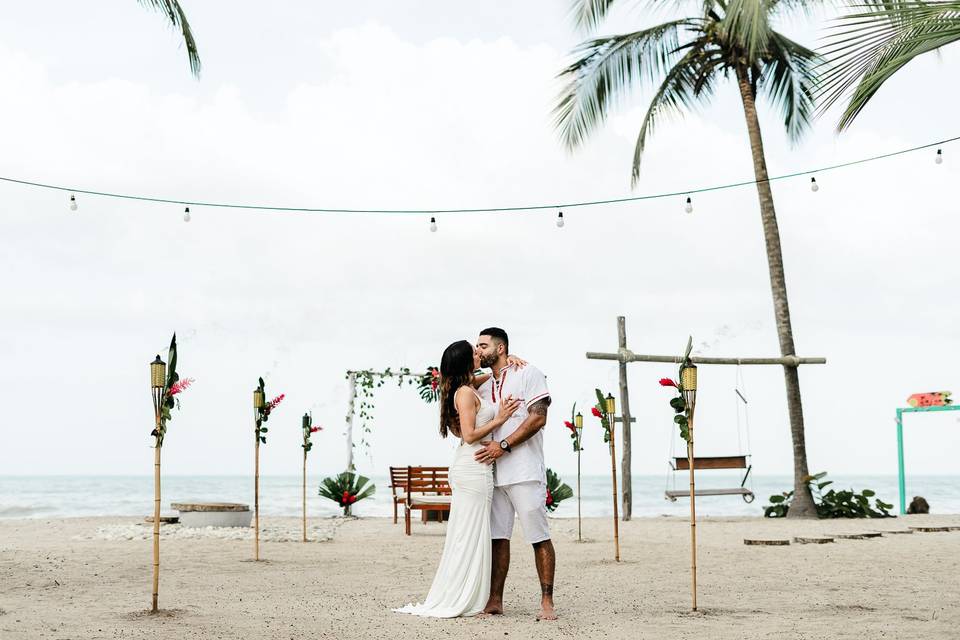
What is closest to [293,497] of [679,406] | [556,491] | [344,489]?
[344,489]

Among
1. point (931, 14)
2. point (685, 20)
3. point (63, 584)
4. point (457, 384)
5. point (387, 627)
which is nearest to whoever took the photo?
point (931, 14)

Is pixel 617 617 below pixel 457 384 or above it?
below

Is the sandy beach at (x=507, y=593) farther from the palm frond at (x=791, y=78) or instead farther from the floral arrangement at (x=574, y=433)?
the palm frond at (x=791, y=78)

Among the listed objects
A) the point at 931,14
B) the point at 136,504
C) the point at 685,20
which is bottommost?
the point at 136,504

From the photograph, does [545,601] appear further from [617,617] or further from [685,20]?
[685,20]

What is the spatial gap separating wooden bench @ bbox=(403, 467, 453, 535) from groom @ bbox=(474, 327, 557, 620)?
7.34 m

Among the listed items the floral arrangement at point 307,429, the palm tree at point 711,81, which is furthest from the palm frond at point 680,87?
the floral arrangement at point 307,429

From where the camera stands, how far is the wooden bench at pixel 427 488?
13.5 meters

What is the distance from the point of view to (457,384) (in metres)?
6.15

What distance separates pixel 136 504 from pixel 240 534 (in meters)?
28.5

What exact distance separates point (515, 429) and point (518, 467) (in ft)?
0.72

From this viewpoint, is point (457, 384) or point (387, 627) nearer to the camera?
point (387, 627)

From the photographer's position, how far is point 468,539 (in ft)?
19.8

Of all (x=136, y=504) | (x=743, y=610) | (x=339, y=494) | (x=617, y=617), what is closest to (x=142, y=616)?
(x=617, y=617)
